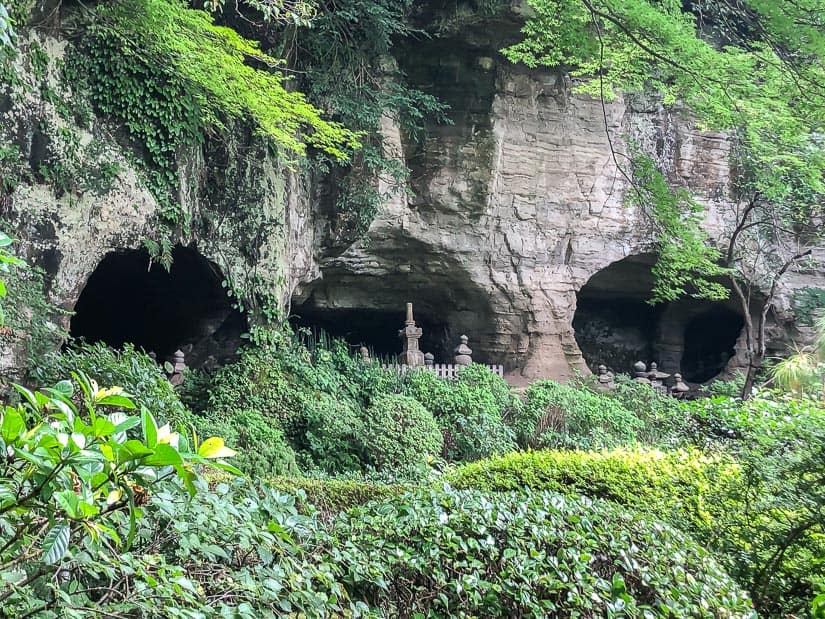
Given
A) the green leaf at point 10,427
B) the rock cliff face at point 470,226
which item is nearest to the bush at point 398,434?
the rock cliff face at point 470,226

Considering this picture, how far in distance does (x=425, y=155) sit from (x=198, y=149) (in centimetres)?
507

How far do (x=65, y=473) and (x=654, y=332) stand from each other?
19.2 m

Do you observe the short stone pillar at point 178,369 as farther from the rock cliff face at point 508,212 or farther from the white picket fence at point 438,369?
the white picket fence at point 438,369

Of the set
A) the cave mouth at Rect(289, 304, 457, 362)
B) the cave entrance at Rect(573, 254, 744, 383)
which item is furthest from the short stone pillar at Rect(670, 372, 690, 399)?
the cave mouth at Rect(289, 304, 457, 362)

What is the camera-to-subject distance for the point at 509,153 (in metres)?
13.5

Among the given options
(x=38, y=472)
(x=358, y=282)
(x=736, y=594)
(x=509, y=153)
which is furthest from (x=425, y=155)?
(x=38, y=472)

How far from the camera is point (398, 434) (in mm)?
9156

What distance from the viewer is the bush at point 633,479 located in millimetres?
4730

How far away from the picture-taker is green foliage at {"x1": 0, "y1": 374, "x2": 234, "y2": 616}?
125 cm

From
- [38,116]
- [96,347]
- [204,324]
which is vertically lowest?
[204,324]

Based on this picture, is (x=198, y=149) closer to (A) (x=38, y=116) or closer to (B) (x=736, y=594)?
(A) (x=38, y=116)

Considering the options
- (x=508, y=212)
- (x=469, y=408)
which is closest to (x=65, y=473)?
(x=469, y=408)

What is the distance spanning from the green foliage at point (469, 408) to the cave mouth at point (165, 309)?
3124 mm

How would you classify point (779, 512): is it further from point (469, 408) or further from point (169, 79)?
point (169, 79)
